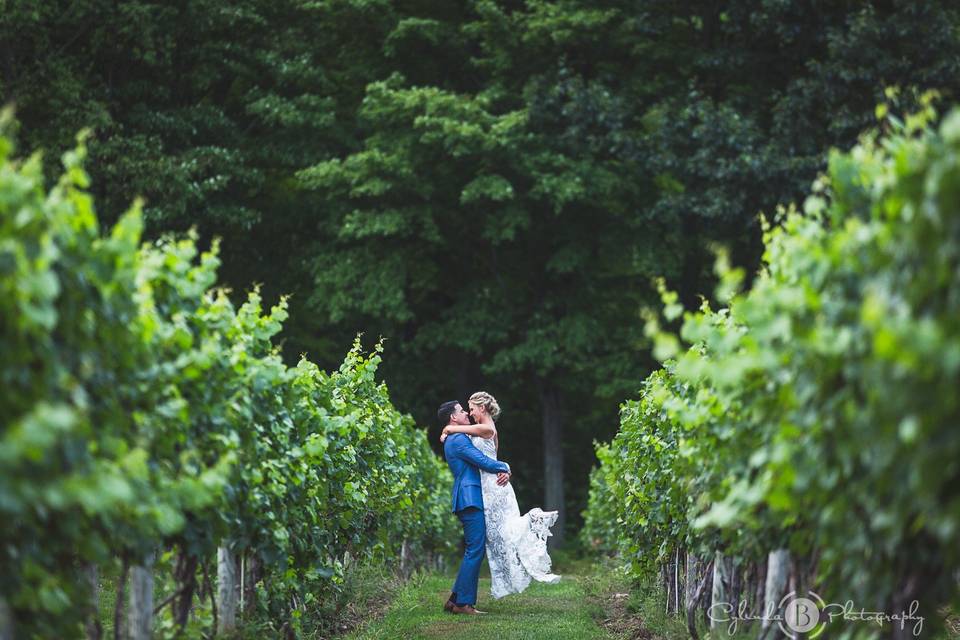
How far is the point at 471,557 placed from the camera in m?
11.3

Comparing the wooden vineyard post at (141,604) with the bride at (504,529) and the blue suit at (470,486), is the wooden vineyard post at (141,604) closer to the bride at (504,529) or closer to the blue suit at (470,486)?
the blue suit at (470,486)

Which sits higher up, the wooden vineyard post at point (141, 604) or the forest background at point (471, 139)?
the forest background at point (471, 139)

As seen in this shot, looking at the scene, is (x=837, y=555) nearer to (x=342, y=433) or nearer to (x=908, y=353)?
(x=908, y=353)

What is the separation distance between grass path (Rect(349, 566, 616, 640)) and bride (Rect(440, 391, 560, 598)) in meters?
0.30

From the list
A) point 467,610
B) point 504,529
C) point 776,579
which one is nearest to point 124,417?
point 776,579

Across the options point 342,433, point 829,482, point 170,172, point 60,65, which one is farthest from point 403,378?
point 829,482

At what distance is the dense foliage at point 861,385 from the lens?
3604 millimetres

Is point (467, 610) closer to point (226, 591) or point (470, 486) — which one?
point (470, 486)

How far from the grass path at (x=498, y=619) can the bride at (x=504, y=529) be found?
302mm

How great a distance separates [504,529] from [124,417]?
23.8 ft

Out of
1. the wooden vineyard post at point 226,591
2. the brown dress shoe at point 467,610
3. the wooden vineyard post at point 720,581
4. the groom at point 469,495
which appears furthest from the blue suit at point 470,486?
the wooden vineyard post at point 226,591

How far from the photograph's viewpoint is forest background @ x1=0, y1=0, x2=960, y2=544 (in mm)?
21625

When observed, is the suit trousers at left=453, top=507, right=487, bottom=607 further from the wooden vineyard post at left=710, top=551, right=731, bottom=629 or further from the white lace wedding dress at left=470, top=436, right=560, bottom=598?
the wooden vineyard post at left=710, top=551, right=731, bottom=629

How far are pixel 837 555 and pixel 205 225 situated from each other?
21035 millimetres
